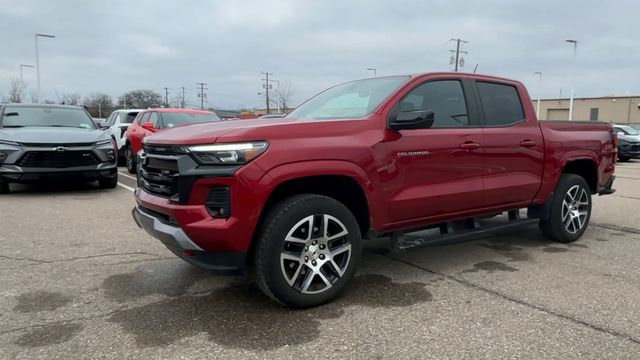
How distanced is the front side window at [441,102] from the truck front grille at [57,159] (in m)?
6.50

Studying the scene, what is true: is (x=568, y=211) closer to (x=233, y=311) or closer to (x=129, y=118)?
(x=233, y=311)

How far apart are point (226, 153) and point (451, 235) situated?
2.31 metres

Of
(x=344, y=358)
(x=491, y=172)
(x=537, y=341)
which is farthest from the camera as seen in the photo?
(x=491, y=172)

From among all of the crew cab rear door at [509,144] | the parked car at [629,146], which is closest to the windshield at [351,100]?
the crew cab rear door at [509,144]

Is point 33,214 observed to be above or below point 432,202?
below

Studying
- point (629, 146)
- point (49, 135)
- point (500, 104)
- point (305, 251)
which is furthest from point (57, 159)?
point (629, 146)

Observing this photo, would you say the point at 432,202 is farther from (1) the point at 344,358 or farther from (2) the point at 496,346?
(1) the point at 344,358

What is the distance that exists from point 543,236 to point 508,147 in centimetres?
170

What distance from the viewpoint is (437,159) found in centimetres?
441

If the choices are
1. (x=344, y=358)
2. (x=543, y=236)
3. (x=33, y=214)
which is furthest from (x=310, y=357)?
(x=33, y=214)

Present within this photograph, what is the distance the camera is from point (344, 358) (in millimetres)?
3010

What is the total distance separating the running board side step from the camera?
14.3 feet

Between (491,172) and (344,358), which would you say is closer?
(344,358)

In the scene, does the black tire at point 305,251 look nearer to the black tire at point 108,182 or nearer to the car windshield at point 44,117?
the black tire at point 108,182
